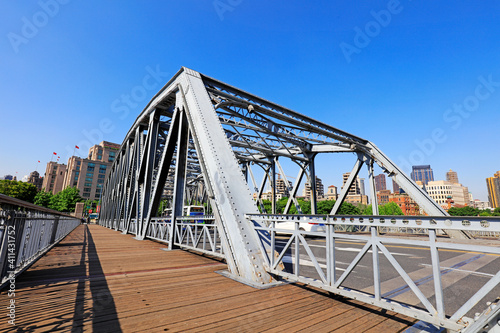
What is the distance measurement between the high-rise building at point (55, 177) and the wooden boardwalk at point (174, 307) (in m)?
160

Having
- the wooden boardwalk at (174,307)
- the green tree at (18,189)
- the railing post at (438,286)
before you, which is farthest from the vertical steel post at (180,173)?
the green tree at (18,189)

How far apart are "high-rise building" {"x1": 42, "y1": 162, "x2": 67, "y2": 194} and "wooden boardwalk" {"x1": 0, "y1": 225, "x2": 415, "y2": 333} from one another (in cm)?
15979

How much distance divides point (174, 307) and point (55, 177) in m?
166

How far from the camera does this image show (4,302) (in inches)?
142

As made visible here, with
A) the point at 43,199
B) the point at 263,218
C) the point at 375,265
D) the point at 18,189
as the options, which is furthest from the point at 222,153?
the point at 43,199

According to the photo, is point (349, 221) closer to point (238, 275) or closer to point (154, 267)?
point (238, 275)

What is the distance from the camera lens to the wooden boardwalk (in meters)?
2.92

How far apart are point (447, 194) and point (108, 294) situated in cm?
19994

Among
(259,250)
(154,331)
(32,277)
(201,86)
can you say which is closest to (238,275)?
(259,250)

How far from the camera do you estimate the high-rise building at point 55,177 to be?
12938cm

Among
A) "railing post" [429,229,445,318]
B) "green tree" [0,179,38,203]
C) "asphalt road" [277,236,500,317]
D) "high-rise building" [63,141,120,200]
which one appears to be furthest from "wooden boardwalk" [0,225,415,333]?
"high-rise building" [63,141,120,200]

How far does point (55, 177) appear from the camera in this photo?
13062 centimetres

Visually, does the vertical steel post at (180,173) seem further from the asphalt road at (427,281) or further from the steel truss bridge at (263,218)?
the asphalt road at (427,281)

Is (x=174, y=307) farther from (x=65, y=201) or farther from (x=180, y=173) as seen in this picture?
(x=65, y=201)
